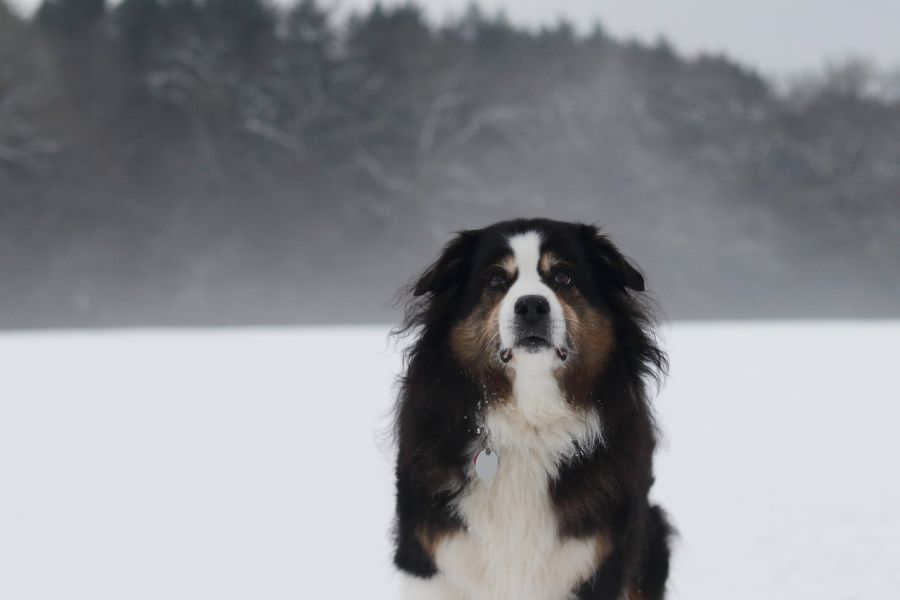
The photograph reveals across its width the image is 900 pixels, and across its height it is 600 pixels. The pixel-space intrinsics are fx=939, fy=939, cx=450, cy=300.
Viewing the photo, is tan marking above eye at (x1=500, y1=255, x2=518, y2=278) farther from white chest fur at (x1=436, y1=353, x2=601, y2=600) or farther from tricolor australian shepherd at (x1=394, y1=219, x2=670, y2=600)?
white chest fur at (x1=436, y1=353, x2=601, y2=600)

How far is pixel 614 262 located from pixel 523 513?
0.94 meters

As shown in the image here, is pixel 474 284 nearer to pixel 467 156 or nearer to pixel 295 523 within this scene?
pixel 295 523

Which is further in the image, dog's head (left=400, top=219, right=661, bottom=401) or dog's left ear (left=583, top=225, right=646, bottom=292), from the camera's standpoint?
dog's left ear (left=583, top=225, right=646, bottom=292)

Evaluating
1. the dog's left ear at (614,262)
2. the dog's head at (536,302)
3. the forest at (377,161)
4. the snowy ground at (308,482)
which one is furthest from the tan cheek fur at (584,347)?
the forest at (377,161)

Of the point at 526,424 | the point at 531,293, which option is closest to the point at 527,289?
the point at 531,293

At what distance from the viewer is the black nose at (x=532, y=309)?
305cm

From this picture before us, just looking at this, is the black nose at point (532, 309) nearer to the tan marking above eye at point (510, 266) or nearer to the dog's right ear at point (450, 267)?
the tan marking above eye at point (510, 266)

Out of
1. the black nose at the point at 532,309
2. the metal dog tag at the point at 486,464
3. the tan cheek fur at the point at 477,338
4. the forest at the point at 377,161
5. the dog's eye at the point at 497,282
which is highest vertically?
the forest at the point at 377,161

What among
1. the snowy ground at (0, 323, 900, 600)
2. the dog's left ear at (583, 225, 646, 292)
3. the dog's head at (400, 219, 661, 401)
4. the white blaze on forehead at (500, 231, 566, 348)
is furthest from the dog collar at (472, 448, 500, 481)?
the dog's left ear at (583, 225, 646, 292)

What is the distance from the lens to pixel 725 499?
19.9 ft

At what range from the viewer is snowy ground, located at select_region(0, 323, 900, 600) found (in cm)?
455

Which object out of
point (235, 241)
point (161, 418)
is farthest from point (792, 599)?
point (235, 241)

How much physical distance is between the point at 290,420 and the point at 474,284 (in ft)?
18.6

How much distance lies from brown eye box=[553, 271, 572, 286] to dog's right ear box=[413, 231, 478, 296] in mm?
348
